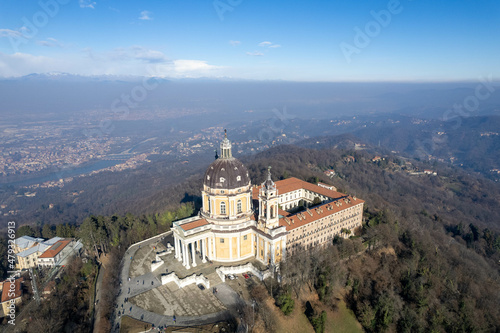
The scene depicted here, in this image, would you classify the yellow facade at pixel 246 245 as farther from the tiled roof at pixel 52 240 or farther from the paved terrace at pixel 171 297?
the tiled roof at pixel 52 240

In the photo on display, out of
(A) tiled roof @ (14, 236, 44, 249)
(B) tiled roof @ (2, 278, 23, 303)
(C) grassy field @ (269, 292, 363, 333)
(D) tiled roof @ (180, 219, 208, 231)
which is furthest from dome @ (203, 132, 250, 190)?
(A) tiled roof @ (14, 236, 44, 249)

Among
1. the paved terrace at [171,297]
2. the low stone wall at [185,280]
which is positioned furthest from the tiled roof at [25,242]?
the low stone wall at [185,280]

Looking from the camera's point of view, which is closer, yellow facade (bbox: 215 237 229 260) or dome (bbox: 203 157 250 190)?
dome (bbox: 203 157 250 190)

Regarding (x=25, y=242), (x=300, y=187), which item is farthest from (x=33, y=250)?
(x=300, y=187)

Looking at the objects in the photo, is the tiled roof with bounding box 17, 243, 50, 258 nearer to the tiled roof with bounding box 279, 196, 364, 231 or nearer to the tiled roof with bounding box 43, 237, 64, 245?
the tiled roof with bounding box 43, 237, 64, 245

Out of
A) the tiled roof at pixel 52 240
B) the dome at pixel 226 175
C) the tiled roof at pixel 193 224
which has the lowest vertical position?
the tiled roof at pixel 52 240
